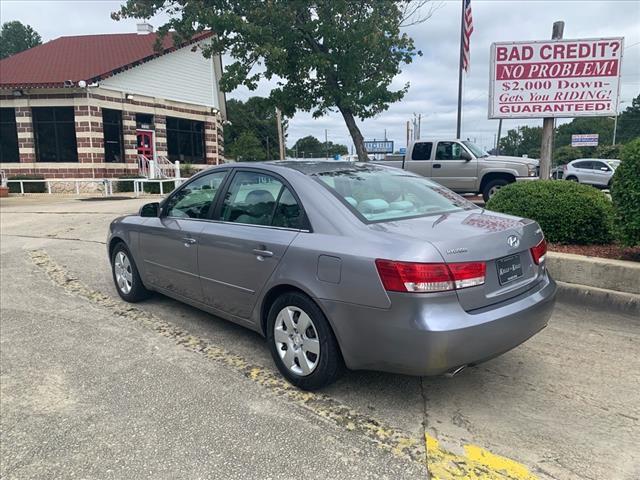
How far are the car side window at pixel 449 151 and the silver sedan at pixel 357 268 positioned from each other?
9.59 metres

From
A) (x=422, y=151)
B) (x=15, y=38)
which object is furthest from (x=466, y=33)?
(x=15, y=38)

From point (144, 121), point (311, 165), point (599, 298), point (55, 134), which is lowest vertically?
point (599, 298)

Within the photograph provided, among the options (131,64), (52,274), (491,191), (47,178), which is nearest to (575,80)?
(491,191)

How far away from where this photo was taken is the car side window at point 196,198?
14.6 feet

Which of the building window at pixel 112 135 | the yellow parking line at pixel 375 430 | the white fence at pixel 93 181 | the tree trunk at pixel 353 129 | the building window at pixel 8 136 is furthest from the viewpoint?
the building window at pixel 112 135

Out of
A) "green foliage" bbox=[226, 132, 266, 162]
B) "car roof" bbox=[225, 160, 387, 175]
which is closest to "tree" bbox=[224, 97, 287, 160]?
"green foliage" bbox=[226, 132, 266, 162]

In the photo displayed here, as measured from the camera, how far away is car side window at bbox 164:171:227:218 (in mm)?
4457

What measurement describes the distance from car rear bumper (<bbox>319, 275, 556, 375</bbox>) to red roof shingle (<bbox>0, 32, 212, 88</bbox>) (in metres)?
19.6

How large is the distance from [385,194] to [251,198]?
1.08 meters

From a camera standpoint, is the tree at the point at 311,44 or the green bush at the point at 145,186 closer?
the tree at the point at 311,44

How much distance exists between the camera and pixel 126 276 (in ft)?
18.5

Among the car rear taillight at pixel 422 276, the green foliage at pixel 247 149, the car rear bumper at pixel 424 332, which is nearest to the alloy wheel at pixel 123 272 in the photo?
the car rear bumper at pixel 424 332

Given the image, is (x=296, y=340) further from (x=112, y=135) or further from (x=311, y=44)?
(x=112, y=135)

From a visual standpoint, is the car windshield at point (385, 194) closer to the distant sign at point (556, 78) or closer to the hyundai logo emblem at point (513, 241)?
the hyundai logo emblem at point (513, 241)
